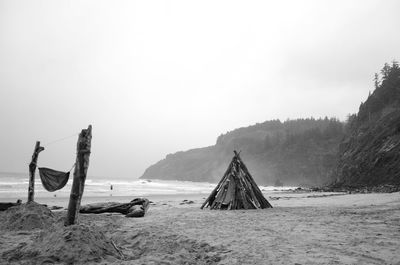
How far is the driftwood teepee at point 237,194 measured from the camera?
1190cm

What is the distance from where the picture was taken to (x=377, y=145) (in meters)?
31.4

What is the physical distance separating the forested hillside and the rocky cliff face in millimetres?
26197

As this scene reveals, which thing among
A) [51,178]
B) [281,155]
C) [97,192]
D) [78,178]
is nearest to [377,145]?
[97,192]

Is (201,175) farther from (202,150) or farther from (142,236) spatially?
(142,236)

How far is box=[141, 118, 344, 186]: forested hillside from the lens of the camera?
8925 cm

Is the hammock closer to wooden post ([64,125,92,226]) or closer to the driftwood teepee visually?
wooden post ([64,125,92,226])

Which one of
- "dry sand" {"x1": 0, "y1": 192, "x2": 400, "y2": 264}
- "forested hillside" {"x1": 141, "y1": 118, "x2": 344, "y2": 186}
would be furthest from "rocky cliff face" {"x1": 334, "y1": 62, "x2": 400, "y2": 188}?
"forested hillside" {"x1": 141, "y1": 118, "x2": 344, "y2": 186}

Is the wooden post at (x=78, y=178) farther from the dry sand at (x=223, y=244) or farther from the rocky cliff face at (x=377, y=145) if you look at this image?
the rocky cliff face at (x=377, y=145)

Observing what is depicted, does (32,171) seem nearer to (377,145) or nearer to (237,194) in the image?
(237,194)

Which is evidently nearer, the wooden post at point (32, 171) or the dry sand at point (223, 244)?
the dry sand at point (223, 244)

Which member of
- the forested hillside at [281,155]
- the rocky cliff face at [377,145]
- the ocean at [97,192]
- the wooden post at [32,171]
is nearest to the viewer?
the wooden post at [32,171]

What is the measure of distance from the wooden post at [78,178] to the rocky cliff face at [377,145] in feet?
82.3

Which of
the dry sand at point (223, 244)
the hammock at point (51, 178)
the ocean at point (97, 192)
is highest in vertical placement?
the hammock at point (51, 178)

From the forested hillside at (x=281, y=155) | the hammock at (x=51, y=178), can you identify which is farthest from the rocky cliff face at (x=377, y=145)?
the forested hillside at (x=281, y=155)
